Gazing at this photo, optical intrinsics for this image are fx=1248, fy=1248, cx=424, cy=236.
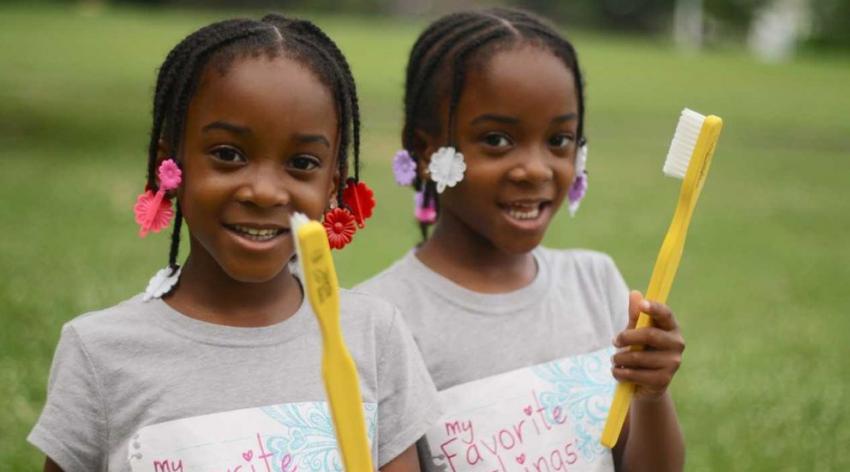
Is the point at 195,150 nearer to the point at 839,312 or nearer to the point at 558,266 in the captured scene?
the point at 558,266

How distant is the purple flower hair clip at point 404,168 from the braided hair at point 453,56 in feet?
0.13

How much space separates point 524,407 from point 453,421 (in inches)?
6.5

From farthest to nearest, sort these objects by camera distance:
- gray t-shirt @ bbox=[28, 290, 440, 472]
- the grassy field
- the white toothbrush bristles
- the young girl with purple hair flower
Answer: the grassy field → the young girl with purple hair flower → the white toothbrush bristles → gray t-shirt @ bbox=[28, 290, 440, 472]

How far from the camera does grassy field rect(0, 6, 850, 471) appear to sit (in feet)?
13.5

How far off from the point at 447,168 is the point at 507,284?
0.30 meters

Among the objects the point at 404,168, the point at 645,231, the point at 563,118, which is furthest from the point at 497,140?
the point at 645,231

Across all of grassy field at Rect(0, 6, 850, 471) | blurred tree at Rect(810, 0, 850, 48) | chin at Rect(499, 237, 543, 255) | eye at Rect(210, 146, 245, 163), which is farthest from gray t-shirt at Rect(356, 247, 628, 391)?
blurred tree at Rect(810, 0, 850, 48)

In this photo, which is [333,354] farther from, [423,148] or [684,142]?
[423,148]

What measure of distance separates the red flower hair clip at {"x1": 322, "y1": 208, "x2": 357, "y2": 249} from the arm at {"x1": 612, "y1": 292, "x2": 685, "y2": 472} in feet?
1.78

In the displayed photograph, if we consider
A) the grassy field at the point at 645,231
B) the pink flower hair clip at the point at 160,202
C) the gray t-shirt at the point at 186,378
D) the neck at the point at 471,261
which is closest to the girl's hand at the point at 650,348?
the gray t-shirt at the point at 186,378

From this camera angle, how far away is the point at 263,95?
2137 mm

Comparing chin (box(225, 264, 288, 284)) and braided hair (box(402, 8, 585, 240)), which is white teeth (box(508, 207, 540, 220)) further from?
chin (box(225, 264, 288, 284))

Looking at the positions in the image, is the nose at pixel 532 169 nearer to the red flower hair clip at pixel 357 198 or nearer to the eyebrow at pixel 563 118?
the eyebrow at pixel 563 118

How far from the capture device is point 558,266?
2.96m
